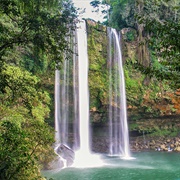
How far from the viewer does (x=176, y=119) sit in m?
19.2

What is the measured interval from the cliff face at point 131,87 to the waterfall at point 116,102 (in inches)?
14.6

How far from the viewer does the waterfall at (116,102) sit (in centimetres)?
1739

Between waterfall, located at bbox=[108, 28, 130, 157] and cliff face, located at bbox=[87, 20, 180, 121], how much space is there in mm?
371

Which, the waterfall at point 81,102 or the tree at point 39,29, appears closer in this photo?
the tree at point 39,29

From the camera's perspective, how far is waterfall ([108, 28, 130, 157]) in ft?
57.1

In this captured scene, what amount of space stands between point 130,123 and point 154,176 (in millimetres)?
8375

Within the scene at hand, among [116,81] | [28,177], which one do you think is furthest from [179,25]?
[116,81]

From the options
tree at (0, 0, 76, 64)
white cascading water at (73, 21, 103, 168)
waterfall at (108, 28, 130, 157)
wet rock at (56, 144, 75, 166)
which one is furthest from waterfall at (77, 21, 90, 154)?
tree at (0, 0, 76, 64)

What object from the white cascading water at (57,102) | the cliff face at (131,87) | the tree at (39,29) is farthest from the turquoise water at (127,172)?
the tree at (39,29)

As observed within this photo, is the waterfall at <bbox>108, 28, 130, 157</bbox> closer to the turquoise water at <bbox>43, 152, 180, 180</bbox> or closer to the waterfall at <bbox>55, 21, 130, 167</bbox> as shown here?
the waterfall at <bbox>55, 21, 130, 167</bbox>

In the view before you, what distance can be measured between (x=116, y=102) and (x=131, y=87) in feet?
5.33

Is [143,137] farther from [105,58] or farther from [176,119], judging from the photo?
[105,58]

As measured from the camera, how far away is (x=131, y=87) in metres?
17.9

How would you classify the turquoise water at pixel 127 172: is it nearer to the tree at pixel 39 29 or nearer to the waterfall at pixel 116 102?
the waterfall at pixel 116 102
